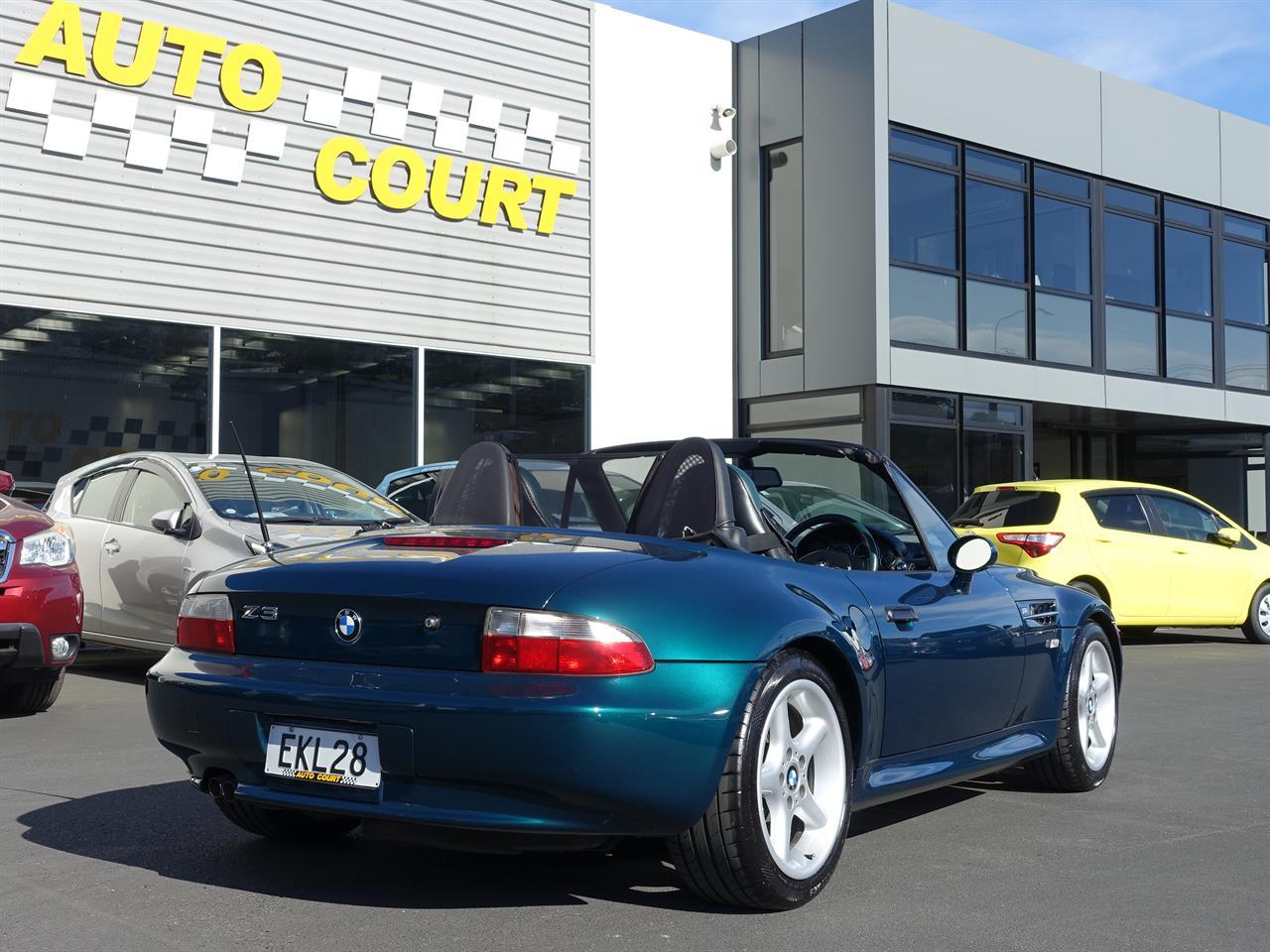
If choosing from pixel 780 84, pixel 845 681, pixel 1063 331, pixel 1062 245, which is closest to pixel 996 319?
pixel 1063 331

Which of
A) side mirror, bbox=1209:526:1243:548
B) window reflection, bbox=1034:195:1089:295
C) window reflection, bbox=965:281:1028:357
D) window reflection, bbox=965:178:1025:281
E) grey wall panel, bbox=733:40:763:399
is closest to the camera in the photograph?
side mirror, bbox=1209:526:1243:548

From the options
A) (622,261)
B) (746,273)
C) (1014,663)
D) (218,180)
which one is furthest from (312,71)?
(1014,663)

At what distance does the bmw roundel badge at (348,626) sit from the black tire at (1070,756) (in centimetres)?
295

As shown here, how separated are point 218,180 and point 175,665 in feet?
36.5

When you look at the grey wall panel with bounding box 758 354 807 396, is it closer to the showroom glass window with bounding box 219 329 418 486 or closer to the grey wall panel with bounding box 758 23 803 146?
the grey wall panel with bounding box 758 23 803 146

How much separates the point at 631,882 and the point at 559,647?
38.6 inches

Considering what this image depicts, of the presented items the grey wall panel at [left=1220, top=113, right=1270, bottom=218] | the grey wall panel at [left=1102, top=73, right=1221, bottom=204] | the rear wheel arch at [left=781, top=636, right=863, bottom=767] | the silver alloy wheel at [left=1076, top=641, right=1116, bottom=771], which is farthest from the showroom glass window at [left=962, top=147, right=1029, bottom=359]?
the rear wheel arch at [left=781, top=636, right=863, bottom=767]

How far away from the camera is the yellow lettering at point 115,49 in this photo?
537 inches

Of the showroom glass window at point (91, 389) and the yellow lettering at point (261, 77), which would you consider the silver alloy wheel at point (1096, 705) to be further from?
the yellow lettering at point (261, 77)

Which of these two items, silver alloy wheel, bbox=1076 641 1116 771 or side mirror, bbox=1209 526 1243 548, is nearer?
silver alloy wheel, bbox=1076 641 1116 771

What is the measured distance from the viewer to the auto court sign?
530 inches

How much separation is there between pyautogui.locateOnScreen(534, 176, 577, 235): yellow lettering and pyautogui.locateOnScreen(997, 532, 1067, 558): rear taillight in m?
7.04

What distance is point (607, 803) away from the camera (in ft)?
11.9

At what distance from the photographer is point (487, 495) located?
198 inches
